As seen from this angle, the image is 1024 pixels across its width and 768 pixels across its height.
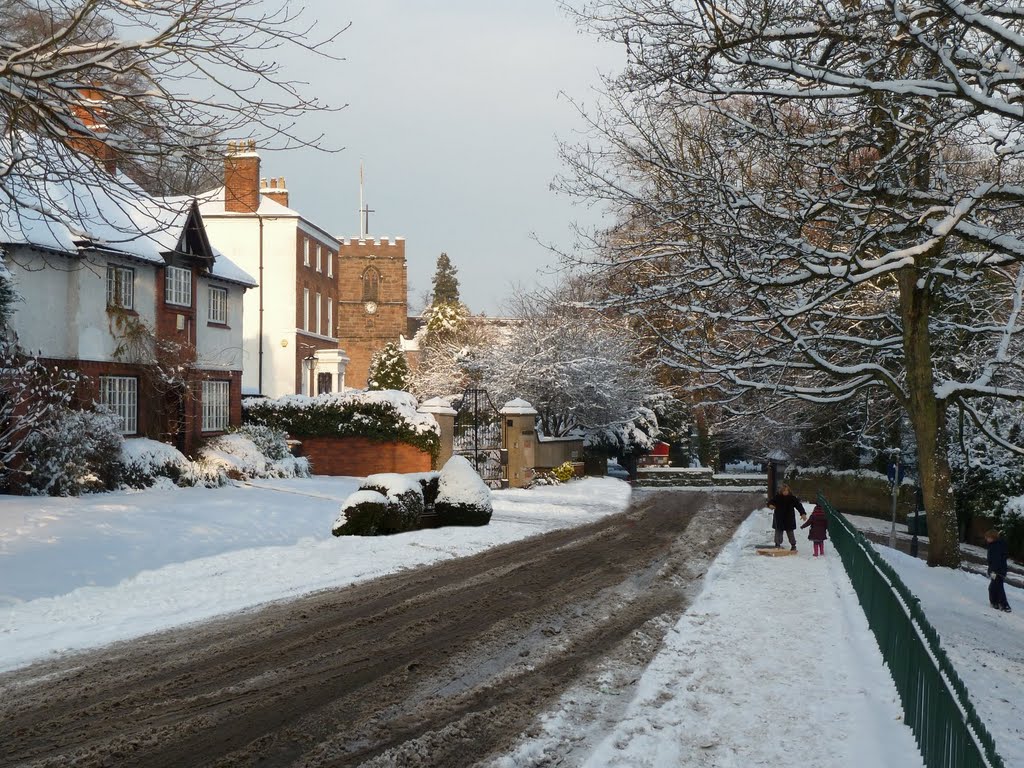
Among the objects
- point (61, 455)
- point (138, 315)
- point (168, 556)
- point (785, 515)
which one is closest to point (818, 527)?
point (785, 515)

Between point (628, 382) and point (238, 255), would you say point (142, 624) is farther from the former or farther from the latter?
point (238, 255)

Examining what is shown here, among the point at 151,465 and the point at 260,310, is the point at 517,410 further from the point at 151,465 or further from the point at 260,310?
the point at 260,310

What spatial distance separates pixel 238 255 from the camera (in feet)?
168

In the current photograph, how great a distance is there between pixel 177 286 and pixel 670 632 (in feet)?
70.5

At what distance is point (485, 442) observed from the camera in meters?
35.2

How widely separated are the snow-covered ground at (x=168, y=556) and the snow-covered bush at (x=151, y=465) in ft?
2.26

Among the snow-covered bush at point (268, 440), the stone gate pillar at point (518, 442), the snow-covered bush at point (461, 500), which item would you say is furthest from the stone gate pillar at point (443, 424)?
the snow-covered bush at point (461, 500)

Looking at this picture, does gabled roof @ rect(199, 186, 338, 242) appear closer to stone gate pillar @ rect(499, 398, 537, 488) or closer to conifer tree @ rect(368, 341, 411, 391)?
conifer tree @ rect(368, 341, 411, 391)

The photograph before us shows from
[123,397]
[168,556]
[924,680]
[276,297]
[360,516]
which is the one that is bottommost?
[168,556]

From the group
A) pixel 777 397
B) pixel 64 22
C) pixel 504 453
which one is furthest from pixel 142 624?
pixel 504 453

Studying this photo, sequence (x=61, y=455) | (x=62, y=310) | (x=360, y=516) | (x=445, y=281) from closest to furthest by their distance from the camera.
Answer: (x=360, y=516) < (x=61, y=455) < (x=62, y=310) < (x=445, y=281)

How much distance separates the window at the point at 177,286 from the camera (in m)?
27.4

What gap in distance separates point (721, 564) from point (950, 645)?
16.9ft

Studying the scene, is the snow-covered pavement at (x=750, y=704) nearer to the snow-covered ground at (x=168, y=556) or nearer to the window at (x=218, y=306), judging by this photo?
the snow-covered ground at (x=168, y=556)
